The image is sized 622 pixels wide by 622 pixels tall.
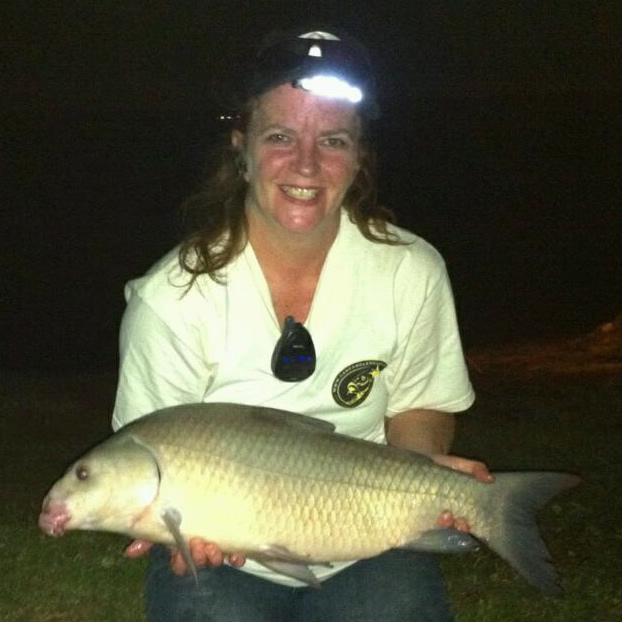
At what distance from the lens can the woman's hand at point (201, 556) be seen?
2842 millimetres

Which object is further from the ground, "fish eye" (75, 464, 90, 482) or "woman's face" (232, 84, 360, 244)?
"woman's face" (232, 84, 360, 244)

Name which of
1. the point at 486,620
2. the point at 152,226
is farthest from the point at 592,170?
the point at 486,620

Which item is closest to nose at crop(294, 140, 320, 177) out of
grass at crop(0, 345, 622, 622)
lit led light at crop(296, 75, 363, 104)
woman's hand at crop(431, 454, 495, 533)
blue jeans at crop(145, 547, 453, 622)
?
lit led light at crop(296, 75, 363, 104)

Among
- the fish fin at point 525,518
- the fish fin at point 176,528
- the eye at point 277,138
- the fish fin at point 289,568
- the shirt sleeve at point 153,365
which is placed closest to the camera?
the fish fin at point 176,528

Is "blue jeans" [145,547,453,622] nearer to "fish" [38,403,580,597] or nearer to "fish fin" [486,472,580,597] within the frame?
"fish" [38,403,580,597]

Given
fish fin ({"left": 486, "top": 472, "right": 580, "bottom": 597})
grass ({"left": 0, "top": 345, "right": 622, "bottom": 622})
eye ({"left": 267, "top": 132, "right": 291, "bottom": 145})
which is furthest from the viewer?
grass ({"left": 0, "top": 345, "right": 622, "bottom": 622})

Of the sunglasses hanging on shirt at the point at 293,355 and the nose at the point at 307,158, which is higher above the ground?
the nose at the point at 307,158

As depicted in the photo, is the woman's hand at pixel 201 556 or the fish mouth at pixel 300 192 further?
the fish mouth at pixel 300 192

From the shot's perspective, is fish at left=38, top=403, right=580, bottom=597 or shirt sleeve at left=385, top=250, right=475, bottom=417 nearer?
fish at left=38, top=403, right=580, bottom=597

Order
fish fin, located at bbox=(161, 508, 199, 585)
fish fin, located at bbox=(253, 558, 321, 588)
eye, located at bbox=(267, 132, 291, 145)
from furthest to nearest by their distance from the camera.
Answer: eye, located at bbox=(267, 132, 291, 145) → fish fin, located at bbox=(253, 558, 321, 588) → fish fin, located at bbox=(161, 508, 199, 585)

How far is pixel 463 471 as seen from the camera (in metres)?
3.07

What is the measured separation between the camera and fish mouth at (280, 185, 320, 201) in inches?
126

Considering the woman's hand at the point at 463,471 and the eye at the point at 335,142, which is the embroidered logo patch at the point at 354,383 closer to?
the woman's hand at the point at 463,471

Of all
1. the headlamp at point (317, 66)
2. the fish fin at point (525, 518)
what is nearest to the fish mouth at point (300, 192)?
the headlamp at point (317, 66)
